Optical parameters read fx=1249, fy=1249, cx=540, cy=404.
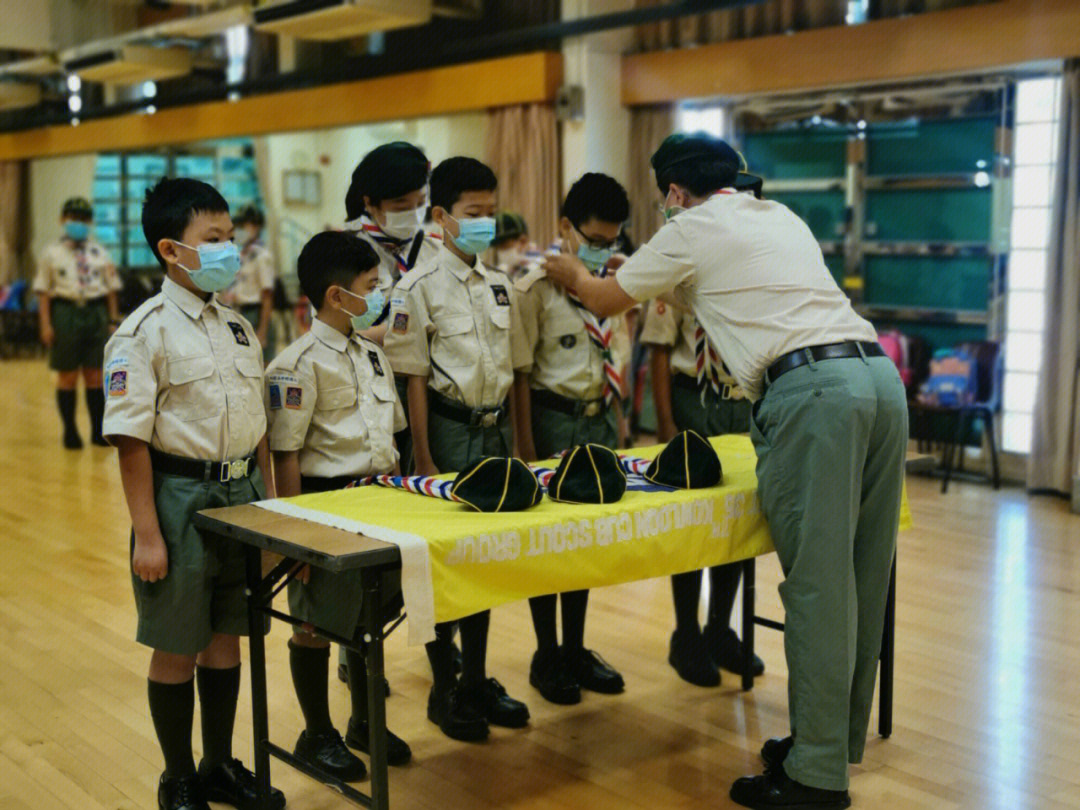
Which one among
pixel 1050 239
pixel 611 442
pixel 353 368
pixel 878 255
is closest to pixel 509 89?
pixel 878 255

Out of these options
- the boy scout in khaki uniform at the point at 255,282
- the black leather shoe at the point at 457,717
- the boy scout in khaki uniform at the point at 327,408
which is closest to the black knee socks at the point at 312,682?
the boy scout in khaki uniform at the point at 327,408

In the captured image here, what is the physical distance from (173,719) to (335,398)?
33.1 inches

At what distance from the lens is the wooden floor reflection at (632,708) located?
10.2 feet

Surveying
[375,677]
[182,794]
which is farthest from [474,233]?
[182,794]

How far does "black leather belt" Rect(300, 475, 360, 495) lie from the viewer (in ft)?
10.3

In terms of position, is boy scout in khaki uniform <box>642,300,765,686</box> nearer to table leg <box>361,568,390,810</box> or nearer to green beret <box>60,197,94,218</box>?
table leg <box>361,568,390,810</box>

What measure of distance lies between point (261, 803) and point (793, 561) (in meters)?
1.37

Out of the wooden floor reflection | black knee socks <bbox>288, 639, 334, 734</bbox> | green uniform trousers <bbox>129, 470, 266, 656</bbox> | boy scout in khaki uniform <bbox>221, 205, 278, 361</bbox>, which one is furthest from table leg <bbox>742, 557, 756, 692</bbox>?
boy scout in khaki uniform <bbox>221, 205, 278, 361</bbox>

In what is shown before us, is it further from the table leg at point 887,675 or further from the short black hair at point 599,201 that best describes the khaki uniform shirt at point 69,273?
the table leg at point 887,675

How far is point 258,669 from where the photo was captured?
9.32 ft

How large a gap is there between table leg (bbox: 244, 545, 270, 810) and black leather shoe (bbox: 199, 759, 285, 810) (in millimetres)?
58

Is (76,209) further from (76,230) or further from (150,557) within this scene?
(150,557)

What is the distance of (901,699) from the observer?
3.71 m

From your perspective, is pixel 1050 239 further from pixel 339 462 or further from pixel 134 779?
pixel 134 779
